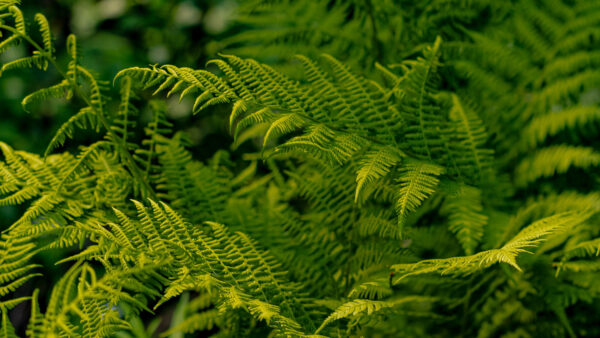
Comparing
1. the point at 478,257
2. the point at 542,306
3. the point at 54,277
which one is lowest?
the point at 54,277

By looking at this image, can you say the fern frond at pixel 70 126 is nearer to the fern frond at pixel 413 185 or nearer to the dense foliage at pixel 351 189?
the dense foliage at pixel 351 189

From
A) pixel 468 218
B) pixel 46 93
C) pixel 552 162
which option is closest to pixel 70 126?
pixel 46 93

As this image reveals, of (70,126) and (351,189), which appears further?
(351,189)

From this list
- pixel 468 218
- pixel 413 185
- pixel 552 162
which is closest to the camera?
pixel 413 185

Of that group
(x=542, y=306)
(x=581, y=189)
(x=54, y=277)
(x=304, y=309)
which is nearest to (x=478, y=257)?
(x=304, y=309)

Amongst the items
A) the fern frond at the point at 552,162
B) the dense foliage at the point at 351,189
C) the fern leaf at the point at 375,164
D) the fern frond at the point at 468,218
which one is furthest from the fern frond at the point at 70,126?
the fern frond at the point at 552,162

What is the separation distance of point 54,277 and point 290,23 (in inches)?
50.3

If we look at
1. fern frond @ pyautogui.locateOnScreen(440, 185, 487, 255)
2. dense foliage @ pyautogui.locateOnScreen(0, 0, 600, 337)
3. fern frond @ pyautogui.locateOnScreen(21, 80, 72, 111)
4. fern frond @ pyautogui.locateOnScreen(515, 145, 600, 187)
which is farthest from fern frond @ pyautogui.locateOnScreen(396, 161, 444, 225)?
fern frond @ pyautogui.locateOnScreen(21, 80, 72, 111)

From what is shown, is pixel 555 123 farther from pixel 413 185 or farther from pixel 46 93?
pixel 46 93

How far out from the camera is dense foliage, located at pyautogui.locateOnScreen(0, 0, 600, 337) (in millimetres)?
594

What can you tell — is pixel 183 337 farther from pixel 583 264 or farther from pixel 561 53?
pixel 561 53

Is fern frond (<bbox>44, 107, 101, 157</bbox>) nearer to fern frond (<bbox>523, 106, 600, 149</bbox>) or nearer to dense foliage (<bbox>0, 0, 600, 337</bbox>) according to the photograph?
dense foliage (<bbox>0, 0, 600, 337</bbox>)

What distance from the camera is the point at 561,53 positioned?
109 cm

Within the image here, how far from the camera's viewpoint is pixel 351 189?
2.57ft
